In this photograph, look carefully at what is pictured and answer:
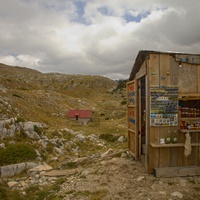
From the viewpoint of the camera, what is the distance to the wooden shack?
815 cm

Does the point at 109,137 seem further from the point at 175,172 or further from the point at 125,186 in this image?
the point at 125,186

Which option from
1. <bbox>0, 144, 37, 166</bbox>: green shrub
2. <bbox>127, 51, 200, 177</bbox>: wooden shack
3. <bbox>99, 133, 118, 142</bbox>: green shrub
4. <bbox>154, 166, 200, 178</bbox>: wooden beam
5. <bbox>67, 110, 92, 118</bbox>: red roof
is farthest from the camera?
<bbox>67, 110, 92, 118</bbox>: red roof

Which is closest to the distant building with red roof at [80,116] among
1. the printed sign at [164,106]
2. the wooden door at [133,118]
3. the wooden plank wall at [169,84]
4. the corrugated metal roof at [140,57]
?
the wooden door at [133,118]

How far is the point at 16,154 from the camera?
1309 cm

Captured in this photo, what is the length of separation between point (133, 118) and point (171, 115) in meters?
2.45

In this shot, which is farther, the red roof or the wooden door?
the red roof

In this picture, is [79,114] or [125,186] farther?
[79,114]

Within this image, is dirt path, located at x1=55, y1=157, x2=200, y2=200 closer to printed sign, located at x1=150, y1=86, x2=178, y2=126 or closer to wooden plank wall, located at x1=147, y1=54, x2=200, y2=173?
wooden plank wall, located at x1=147, y1=54, x2=200, y2=173

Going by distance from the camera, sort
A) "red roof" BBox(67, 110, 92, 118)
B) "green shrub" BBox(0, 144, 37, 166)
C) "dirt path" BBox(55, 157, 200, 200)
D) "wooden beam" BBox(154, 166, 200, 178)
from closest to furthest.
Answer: "dirt path" BBox(55, 157, 200, 200) < "wooden beam" BBox(154, 166, 200, 178) < "green shrub" BBox(0, 144, 37, 166) < "red roof" BBox(67, 110, 92, 118)

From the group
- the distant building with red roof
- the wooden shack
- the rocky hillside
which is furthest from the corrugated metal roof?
the distant building with red roof

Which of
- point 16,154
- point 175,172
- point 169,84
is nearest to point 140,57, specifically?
point 169,84

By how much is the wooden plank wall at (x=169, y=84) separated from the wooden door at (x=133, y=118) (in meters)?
1.74

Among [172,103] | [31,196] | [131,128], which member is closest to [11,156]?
[31,196]

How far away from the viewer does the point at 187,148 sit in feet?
26.1
